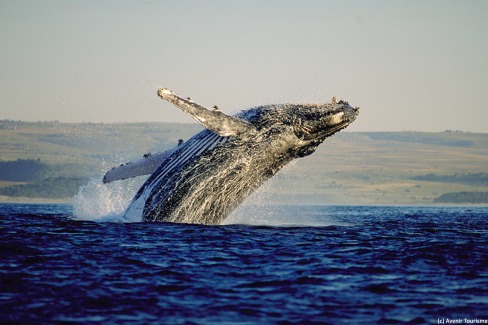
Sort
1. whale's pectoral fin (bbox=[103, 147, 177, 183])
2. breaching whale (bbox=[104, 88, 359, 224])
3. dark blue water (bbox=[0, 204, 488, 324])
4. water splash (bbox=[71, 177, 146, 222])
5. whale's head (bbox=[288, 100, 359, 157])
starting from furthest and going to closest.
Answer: water splash (bbox=[71, 177, 146, 222]), whale's pectoral fin (bbox=[103, 147, 177, 183]), whale's head (bbox=[288, 100, 359, 157]), breaching whale (bbox=[104, 88, 359, 224]), dark blue water (bbox=[0, 204, 488, 324])

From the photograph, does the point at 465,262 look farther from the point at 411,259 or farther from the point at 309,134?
the point at 309,134

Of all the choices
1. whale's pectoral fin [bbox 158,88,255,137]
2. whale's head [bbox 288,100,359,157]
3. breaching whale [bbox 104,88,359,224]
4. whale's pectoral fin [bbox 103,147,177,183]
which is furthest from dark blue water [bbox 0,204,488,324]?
whale's head [bbox 288,100,359,157]

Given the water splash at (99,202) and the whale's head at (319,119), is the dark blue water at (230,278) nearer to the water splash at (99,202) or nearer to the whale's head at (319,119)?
the whale's head at (319,119)

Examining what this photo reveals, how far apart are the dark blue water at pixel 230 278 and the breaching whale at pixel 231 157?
717 millimetres

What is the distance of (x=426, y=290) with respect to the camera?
1270 centimetres

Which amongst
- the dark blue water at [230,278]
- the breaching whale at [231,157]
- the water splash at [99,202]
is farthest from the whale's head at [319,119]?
the water splash at [99,202]

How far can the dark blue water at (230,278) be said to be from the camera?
11.1 meters

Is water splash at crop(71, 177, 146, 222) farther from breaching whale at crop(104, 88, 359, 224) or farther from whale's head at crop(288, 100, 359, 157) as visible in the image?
whale's head at crop(288, 100, 359, 157)

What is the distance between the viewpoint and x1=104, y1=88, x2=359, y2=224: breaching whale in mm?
19734

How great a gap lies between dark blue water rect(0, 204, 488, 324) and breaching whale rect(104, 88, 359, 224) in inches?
28.2

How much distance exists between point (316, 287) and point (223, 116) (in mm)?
7374

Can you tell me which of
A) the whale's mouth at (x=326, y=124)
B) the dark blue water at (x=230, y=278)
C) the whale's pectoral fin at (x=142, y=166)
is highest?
the whale's mouth at (x=326, y=124)

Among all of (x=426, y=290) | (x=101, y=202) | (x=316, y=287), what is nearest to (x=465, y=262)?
(x=426, y=290)

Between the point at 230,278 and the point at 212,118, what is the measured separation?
20.5 ft
